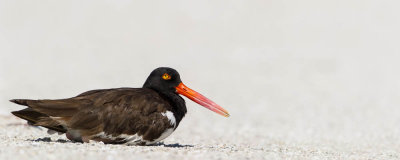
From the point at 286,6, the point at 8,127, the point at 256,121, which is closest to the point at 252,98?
the point at 256,121

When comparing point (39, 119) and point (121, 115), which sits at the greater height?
point (121, 115)

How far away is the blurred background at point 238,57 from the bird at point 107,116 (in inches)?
192

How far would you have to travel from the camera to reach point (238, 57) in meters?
38.3

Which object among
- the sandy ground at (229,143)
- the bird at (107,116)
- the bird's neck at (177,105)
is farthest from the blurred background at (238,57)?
the bird at (107,116)

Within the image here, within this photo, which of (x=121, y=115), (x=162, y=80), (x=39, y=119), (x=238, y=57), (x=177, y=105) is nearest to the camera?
(x=39, y=119)

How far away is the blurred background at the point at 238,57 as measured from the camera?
915 inches

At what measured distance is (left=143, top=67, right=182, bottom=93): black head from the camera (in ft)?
39.1

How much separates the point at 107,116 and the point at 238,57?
2802cm

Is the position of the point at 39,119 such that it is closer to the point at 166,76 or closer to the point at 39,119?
the point at 39,119

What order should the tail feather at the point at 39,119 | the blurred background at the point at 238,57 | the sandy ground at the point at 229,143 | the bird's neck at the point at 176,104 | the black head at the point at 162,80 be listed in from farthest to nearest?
1. the blurred background at the point at 238,57
2. the black head at the point at 162,80
3. the bird's neck at the point at 176,104
4. the tail feather at the point at 39,119
5. the sandy ground at the point at 229,143

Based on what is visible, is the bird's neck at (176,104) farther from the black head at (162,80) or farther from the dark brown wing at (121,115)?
the dark brown wing at (121,115)

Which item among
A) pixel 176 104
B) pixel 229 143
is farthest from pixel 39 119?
pixel 229 143

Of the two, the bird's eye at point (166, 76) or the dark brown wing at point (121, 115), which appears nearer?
the dark brown wing at point (121, 115)

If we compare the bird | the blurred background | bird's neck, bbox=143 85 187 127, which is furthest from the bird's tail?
the blurred background
